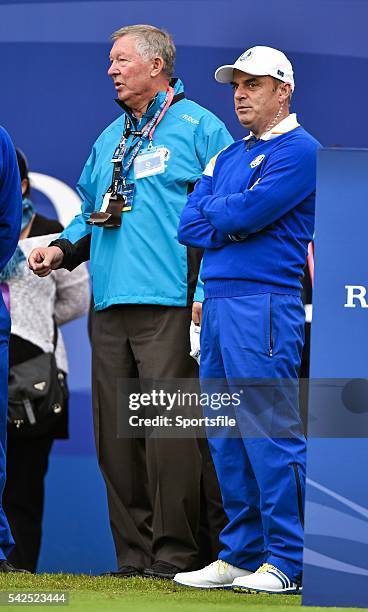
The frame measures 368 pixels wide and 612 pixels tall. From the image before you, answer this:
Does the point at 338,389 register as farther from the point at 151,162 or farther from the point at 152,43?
the point at 152,43

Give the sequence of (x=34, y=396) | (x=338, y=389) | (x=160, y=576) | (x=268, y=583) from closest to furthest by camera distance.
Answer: (x=338, y=389)
(x=268, y=583)
(x=160, y=576)
(x=34, y=396)

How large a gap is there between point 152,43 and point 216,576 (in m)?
1.89

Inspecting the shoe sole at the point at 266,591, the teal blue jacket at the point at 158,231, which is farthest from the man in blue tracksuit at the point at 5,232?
the shoe sole at the point at 266,591

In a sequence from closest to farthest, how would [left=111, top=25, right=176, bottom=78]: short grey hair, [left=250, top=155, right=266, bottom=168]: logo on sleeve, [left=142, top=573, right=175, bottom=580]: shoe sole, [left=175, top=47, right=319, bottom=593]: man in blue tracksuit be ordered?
[left=175, top=47, right=319, bottom=593]: man in blue tracksuit → [left=250, top=155, right=266, bottom=168]: logo on sleeve → [left=142, top=573, right=175, bottom=580]: shoe sole → [left=111, top=25, right=176, bottom=78]: short grey hair

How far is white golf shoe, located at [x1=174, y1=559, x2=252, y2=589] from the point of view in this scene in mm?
4410

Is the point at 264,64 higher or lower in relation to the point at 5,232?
higher

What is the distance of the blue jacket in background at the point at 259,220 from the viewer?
430cm

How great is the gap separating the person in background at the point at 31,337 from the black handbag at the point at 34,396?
0.9 inches

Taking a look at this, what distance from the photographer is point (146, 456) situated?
491 cm

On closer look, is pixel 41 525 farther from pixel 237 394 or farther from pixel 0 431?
pixel 237 394

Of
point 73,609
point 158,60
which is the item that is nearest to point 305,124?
point 158,60

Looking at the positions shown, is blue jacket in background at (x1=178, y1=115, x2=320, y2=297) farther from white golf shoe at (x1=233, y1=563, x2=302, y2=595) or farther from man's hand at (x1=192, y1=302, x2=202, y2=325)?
white golf shoe at (x1=233, y1=563, x2=302, y2=595)

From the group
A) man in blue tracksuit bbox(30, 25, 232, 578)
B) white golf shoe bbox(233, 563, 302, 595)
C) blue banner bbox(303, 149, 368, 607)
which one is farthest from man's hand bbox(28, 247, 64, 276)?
blue banner bbox(303, 149, 368, 607)

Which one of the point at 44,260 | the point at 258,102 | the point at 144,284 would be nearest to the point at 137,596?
the point at 144,284
